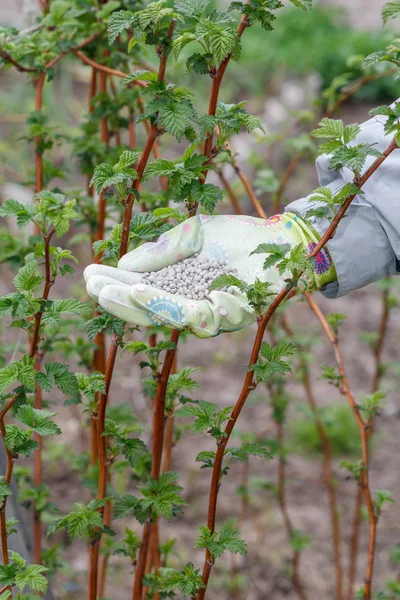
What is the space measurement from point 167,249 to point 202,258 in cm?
8

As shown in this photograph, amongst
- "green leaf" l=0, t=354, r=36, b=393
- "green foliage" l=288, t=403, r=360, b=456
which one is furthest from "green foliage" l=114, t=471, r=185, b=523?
"green foliage" l=288, t=403, r=360, b=456

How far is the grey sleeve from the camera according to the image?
1.55 m

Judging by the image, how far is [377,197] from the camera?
1.56m

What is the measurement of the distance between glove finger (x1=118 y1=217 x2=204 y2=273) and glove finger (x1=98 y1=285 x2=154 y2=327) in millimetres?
110

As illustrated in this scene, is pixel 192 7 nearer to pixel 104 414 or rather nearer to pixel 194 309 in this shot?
pixel 194 309

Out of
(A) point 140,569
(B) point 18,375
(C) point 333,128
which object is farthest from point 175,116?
(A) point 140,569

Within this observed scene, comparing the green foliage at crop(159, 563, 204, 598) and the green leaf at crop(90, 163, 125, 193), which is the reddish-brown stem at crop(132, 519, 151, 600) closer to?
the green foliage at crop(159, 563, 204, 598)

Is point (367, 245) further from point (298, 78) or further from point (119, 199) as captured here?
point (298, 78)

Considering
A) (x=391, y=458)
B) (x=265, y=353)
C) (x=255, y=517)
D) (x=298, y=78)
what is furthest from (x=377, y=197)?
(x=298, y=78)

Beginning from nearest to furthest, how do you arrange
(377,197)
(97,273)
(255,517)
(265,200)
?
1. (97,273)
2. (377,197)
3. (255,517)
4. (265,200)

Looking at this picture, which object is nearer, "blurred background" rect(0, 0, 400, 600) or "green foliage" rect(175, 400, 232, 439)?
"green foliage" rect(175, 400, 232, 439)

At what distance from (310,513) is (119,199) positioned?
207 cm

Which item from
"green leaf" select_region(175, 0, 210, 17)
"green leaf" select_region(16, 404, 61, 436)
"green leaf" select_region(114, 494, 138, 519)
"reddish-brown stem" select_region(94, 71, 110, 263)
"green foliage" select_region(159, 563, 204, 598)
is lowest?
"green foliage" select_region(159, 563, 204, 598)

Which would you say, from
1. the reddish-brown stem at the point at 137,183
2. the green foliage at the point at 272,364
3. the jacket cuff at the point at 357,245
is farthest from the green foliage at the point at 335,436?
the reddish-brown stem at the point at 137,183
